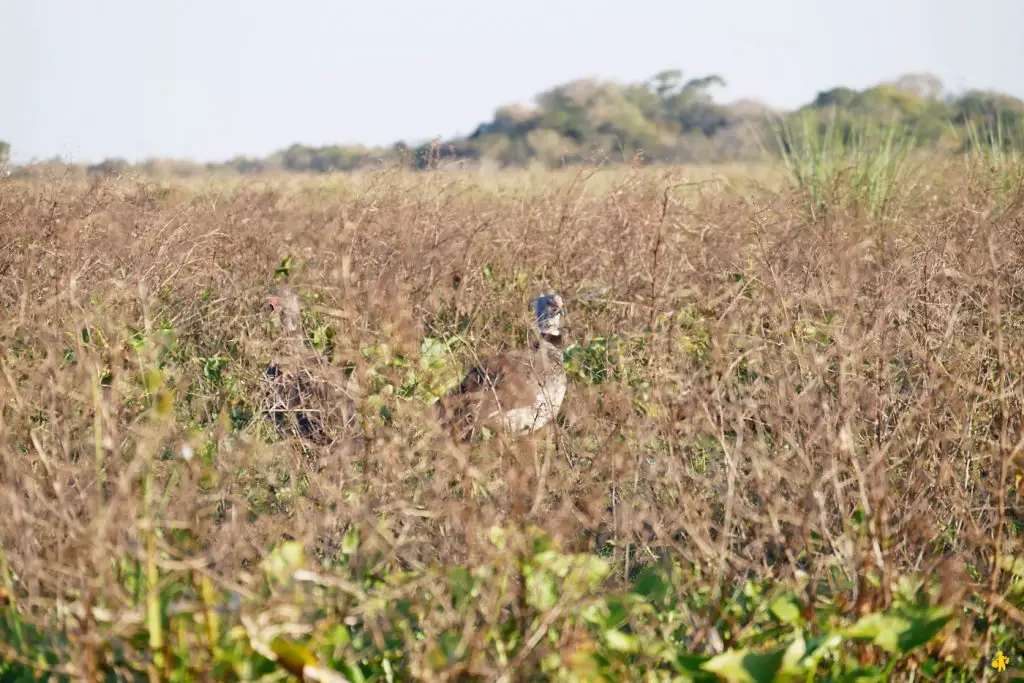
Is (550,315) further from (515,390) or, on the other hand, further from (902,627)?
(902,627)

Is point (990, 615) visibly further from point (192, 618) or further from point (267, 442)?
point (267, 442)

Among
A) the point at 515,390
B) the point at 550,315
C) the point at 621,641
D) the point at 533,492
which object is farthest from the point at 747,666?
the point at 550,315

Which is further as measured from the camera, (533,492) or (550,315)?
(550,315)

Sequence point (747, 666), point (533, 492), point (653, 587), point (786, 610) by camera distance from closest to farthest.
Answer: point (747, 666), point (786, 610), point (653, 587), point (533, 492)

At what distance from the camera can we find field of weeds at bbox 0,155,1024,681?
2.13m

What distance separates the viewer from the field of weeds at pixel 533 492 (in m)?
2.13

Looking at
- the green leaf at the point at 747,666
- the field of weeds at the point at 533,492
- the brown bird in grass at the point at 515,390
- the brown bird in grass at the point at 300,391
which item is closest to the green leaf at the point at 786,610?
the field of weeds at the point at 533,492

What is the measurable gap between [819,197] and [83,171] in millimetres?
5577

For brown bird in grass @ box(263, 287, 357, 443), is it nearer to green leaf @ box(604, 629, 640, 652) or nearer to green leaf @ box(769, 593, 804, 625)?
green leaf @ box(604, 629, 640, 652)

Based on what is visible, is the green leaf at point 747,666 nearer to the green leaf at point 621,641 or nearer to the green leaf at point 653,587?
the green leaf at point 621,641

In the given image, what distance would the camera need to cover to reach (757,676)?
210 cm

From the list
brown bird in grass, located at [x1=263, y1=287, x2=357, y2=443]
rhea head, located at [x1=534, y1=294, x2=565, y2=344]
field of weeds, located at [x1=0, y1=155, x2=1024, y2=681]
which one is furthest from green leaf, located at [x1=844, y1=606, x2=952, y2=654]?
rhea head, located at [x1=534, y1=294, x2=565, y2=344]

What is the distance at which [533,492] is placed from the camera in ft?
10.5

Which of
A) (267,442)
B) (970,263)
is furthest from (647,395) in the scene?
(267,442)
